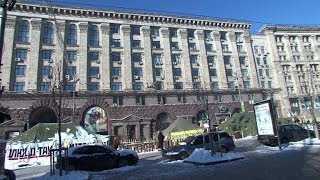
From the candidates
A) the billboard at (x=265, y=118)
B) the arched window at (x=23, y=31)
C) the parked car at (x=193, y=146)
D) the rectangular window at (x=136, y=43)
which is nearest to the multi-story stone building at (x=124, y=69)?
the arched window at (x=23, y=31)

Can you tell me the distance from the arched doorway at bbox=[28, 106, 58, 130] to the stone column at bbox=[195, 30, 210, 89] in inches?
1062

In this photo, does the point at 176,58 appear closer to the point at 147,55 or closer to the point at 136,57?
the point at 147,55

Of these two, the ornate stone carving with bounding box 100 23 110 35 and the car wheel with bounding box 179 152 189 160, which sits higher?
the ornate stone carving with bounding box 100 23 110 35

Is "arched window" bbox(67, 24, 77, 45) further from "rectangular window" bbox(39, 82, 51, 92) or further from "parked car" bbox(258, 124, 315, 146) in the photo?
"parked car" bbox(258, 124, 315, 146)

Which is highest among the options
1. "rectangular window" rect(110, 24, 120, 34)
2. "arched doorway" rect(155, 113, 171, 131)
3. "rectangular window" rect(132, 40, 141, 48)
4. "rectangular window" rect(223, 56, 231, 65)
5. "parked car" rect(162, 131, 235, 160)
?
"rectangular window" rect(110, 24, 120, 34)

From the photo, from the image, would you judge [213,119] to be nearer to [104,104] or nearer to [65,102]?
[104,104]

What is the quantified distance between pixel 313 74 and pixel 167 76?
37473 millimetres

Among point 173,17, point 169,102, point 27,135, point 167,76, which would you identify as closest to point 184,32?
point 173,17

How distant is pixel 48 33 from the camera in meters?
50.0

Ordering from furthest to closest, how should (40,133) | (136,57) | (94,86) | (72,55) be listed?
(136,57) → (72,55) → (94,86) → (40,133)

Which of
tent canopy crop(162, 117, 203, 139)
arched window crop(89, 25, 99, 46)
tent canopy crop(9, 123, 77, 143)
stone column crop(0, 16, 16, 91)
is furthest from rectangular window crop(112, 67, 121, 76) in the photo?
tent canopy crop(9, 123, 77, 143)

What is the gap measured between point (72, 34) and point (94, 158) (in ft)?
122

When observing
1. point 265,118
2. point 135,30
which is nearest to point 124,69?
point 135,30

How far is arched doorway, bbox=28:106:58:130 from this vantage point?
44.4 metres
